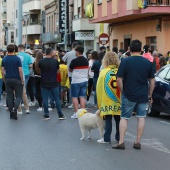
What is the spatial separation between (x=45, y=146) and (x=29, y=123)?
3518mm

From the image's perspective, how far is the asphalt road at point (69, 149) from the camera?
28.8ft

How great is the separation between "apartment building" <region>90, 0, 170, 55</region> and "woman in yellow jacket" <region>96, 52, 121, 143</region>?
17849 millimetres

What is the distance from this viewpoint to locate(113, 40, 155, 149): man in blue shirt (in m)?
9.98

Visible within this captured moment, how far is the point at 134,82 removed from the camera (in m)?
10.0

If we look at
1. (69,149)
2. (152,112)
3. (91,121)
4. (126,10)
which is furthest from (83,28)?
(69,149)

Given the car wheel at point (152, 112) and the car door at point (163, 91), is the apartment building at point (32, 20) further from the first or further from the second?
the car door at point (163, 91)

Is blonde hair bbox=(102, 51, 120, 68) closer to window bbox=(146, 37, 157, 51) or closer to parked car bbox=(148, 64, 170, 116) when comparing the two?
parked car bbox=(148, 64, 170, 116)

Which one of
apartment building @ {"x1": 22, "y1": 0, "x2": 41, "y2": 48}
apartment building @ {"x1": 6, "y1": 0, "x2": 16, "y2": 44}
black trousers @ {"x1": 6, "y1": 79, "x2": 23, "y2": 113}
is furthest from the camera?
apartment building @ {"x1": 6, "y1": 0, "x2": 16, "y2": 44}

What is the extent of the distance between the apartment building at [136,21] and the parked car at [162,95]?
12879 millimetres

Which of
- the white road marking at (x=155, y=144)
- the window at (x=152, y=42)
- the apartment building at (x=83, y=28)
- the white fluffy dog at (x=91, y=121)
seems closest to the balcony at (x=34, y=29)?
the apartment building at (x=83, y=28)

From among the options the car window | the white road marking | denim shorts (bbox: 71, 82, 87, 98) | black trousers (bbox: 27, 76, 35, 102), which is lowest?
the white road marking

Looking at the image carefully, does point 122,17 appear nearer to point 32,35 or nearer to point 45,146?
point 45,146

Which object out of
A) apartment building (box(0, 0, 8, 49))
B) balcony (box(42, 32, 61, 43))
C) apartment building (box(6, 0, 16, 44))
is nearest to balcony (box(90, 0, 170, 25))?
balcony (box(42, 32, 61, 43))

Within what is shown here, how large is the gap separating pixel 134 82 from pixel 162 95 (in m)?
5.17
